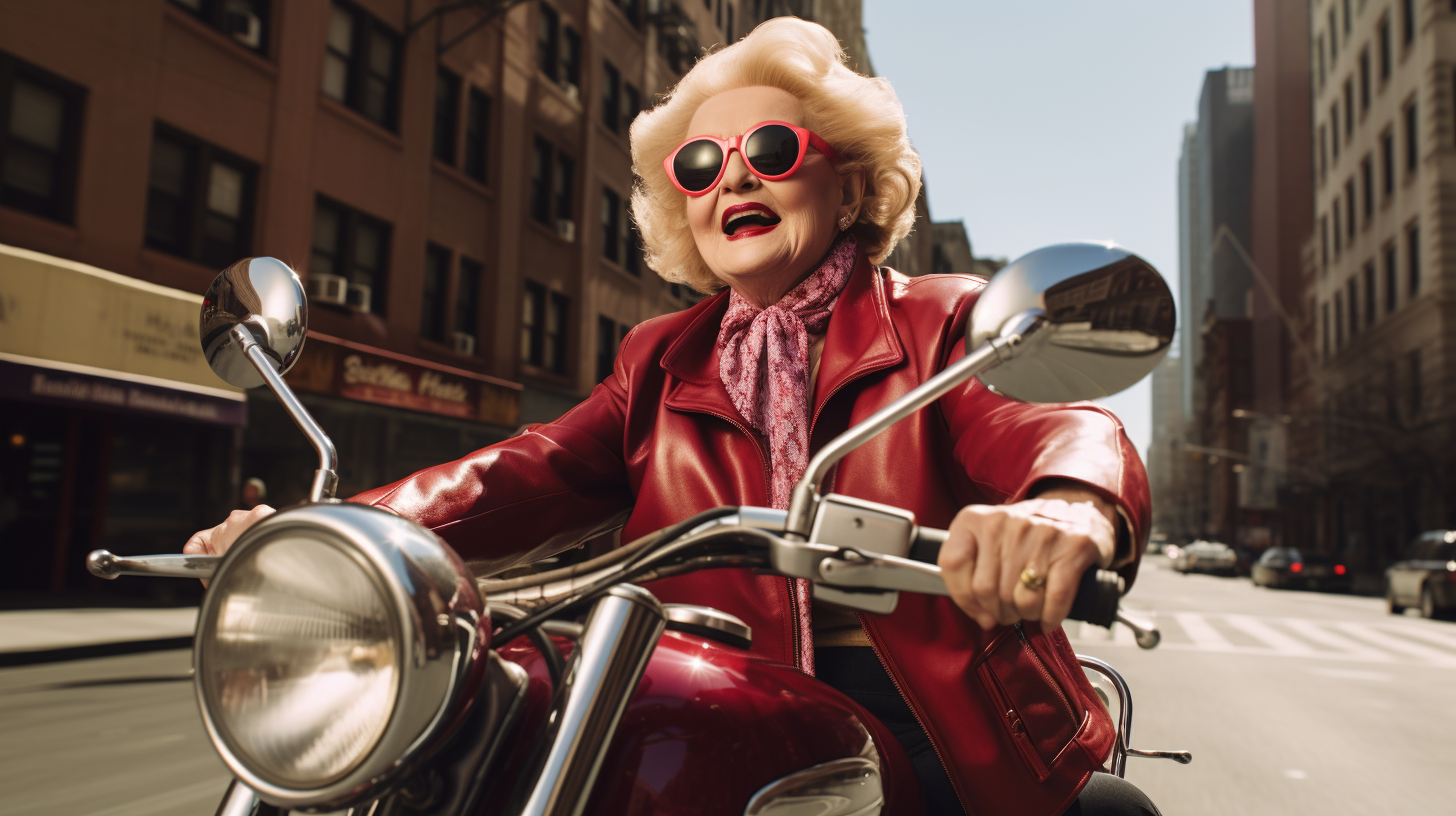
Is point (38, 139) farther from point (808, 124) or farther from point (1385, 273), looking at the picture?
point (1385, 273)

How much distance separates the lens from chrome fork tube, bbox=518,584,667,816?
1.00m

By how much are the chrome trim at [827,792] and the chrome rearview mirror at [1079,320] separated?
308mm

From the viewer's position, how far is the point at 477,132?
67.8ft

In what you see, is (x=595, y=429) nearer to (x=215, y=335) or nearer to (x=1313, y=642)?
(x=215, y=335)

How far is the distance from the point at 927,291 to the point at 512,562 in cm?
88

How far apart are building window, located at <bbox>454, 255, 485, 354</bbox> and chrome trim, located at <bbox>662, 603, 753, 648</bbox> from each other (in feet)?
62.5

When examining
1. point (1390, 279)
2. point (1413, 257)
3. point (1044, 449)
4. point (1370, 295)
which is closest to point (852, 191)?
point (1044, 449)

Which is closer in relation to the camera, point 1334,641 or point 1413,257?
point 1334,641

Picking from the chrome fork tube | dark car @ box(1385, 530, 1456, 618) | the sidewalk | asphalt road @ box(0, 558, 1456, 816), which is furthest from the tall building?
the chrome fork tube

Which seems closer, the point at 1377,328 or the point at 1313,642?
the point at 1313,642

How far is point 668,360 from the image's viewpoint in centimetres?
204

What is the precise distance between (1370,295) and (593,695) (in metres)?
46.3

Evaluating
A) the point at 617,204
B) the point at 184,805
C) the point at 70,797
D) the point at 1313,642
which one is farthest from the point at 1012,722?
the point at 617,204

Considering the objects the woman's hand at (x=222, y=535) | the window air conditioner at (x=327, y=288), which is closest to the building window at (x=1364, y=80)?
the window air conditioner at (x=327, y=288)
